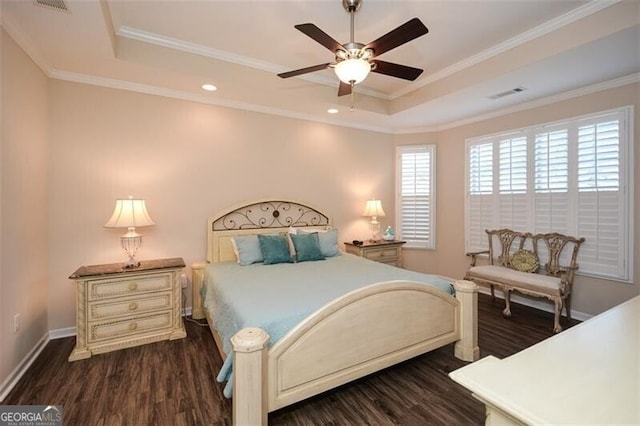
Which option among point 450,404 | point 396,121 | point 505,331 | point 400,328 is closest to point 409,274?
point 400,328

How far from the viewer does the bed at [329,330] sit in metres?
1.63

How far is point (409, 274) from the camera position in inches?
112

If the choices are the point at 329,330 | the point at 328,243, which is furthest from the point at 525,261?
the point at 329,330

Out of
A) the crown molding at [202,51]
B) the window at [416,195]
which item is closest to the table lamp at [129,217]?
the crown molding at [202,51]

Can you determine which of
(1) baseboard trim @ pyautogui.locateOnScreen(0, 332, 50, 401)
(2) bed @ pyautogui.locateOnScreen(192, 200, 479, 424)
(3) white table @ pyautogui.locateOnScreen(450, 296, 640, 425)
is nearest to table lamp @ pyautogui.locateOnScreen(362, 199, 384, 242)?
(2) bed @ pyautogui.locateOnScreen(192, 200, 479, 424)

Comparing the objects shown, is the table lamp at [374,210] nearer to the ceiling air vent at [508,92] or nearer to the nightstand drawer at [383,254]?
→ the nightstand drawer at [383,254]

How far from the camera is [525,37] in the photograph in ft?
8.85

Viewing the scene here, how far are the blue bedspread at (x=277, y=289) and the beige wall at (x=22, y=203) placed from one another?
4.78 feet

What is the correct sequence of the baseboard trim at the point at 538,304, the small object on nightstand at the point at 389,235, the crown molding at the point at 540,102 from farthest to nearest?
the small object on nightstand at the point at 389,235
the baseboard trim at the point at 538,304
the crown molding at the point at 540,102

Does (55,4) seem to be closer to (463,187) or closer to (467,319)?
(467,319)

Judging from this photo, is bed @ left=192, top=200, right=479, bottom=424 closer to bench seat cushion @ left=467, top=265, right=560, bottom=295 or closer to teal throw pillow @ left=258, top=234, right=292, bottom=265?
teal throw pillow @ left=258, top=234, right=292, bottom=265

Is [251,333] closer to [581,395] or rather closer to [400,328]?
[400,328]

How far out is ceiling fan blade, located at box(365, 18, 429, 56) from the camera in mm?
1795

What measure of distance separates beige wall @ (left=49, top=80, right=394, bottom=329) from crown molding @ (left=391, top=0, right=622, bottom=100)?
1.71 metres
